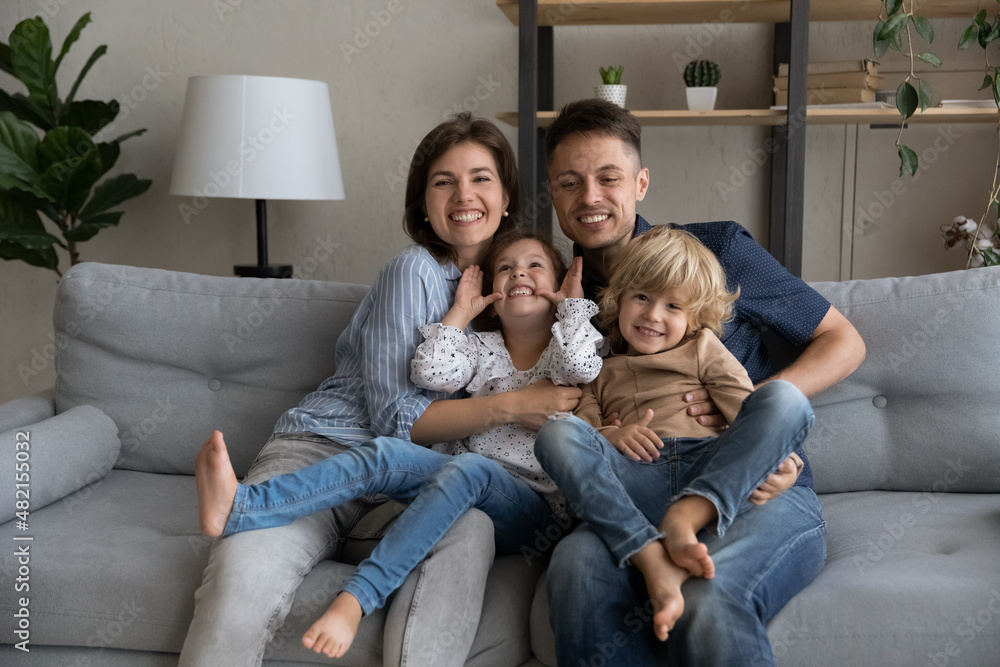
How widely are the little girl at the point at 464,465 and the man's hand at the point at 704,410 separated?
0.18m

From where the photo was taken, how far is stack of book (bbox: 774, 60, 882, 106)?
7.68 feet

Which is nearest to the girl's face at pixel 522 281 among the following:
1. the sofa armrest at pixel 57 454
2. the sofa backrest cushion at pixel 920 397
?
the sofa backrest cushion at pixel 920 397

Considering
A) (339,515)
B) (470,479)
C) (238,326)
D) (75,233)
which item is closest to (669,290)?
(470,479)

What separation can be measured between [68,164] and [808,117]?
7.36 ft

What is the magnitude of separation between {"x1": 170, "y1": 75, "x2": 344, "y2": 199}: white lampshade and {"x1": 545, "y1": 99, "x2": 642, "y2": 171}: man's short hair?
3.51 ft

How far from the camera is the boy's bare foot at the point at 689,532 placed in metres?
1.16

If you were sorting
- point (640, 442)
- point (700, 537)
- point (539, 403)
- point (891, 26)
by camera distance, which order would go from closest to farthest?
point (700, 537)
point (640, 442)
point (539, 403)
point (891, 26)

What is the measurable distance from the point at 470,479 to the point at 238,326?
0.79 metres

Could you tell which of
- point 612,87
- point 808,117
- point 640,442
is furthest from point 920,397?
point 612,87

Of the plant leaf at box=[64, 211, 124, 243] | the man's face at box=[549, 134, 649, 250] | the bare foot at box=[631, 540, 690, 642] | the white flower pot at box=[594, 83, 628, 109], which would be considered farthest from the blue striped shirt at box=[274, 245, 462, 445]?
the plant leaf at box=[64, 211, 124, 243]

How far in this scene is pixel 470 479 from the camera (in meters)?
1.33

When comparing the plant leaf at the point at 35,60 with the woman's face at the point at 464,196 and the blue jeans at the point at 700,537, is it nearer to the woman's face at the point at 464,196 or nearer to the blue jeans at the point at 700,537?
the woman's face at the point at 464,196

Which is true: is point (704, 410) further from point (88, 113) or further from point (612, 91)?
point (88, 113)

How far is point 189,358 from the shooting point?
184 centimetres
